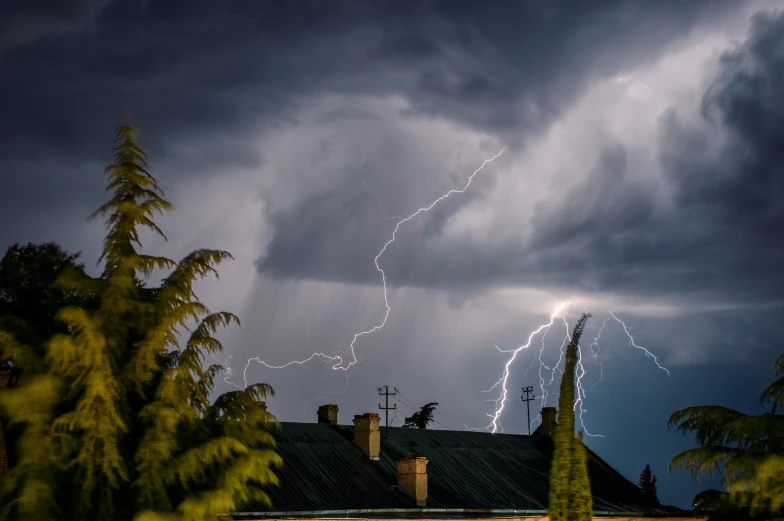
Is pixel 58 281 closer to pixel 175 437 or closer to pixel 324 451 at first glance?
pixel 175 437

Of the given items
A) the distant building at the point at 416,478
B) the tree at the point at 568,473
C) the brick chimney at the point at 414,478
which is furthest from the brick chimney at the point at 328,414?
the tree at the point at 568,473

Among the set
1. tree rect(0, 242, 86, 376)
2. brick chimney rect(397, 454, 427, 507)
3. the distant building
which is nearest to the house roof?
the distant building

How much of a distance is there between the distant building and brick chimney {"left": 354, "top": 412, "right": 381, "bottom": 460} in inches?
1.5

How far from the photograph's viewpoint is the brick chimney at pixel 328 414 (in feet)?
133

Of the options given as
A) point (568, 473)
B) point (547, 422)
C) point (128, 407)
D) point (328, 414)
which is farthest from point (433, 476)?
point (128, 407)

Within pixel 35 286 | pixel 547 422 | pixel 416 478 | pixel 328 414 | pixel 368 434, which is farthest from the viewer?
pixel 547 422

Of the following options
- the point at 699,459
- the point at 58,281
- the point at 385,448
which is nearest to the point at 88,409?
the point at 58,281

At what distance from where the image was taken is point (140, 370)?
714 inches

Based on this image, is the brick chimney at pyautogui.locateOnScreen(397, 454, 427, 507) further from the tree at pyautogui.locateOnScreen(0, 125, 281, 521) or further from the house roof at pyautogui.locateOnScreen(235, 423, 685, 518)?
the tree at pyautogui.locateOnScreen(0, 125, 281, 521)

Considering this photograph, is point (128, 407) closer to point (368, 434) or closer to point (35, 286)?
point (35, 286)

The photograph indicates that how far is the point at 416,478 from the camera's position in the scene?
34.6m

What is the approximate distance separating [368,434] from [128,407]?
795 inches

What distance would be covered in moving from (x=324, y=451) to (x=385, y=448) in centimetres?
363

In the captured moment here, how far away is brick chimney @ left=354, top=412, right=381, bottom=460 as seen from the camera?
37.3 meters
